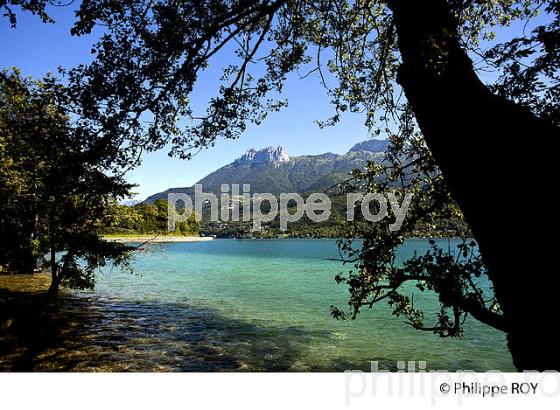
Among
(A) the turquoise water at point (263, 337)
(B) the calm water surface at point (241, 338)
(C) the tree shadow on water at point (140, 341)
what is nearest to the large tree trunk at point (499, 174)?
(B) the calm water surface at point (241, 338)

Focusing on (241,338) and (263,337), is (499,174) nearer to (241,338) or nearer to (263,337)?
(241,338)

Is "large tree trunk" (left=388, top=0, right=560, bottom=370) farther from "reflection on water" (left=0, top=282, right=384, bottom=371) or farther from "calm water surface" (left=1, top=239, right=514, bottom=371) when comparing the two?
"reflection on water" (left=0, top=282, right=384, bottom=371)

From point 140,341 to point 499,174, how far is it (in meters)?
14.4

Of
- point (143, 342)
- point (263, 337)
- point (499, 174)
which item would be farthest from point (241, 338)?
point (499, 174)

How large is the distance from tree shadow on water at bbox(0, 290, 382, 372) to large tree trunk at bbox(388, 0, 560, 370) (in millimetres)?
10275

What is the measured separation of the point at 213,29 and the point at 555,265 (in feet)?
18.7

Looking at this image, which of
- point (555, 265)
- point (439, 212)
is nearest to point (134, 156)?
point (439, 212)

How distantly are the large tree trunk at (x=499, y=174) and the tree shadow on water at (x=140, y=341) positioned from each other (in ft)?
33.7

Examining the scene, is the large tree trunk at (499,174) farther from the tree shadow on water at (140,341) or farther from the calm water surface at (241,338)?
the tree shadow on water at (140,341)

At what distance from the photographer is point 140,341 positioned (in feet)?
45.1

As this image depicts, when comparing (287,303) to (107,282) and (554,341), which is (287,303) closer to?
(107,282)

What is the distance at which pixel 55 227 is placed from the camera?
50.7 feet

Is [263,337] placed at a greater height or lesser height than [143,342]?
lesser
